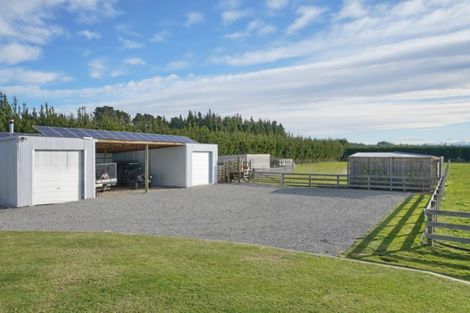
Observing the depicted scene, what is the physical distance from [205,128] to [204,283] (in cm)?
3587

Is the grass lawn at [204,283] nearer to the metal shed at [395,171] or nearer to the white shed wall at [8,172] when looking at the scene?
the white shed wall at [8,172]

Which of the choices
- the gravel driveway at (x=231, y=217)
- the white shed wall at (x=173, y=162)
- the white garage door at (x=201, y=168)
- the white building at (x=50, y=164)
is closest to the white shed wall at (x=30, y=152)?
the white building at (x=50, y=164)

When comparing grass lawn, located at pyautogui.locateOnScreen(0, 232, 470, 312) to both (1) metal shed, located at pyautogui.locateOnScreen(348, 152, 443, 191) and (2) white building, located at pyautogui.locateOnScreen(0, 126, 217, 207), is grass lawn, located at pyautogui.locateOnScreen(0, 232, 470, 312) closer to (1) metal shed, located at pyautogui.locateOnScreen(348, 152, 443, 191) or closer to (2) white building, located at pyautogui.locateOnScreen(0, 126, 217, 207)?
(2) white building, located at pyautogui.locateOnScreen(0, 126, 217, 207)

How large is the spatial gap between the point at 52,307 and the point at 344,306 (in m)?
3.57

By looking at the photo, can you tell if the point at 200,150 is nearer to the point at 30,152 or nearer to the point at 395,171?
the point at 30,152

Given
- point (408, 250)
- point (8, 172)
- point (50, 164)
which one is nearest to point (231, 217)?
point (408, 250)

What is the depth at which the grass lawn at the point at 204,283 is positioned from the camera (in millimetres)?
4863

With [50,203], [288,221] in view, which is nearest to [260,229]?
[288,221]

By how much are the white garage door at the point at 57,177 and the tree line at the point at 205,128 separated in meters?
9.88

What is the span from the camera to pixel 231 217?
1261 centimetres

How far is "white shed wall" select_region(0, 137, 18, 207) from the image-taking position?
1504 centimetres

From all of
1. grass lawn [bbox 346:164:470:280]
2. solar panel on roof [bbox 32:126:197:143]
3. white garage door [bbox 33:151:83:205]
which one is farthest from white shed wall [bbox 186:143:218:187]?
grass lawn [bbox 346:164:470:280]

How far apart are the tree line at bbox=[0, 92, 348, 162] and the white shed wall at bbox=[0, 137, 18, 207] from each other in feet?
31.3

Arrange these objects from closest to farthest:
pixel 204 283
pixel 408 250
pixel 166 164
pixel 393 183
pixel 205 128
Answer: pixel 204 283 < pixel 408 250 < pixel 393 183 < pixel 166 164 < pixel 205 128
